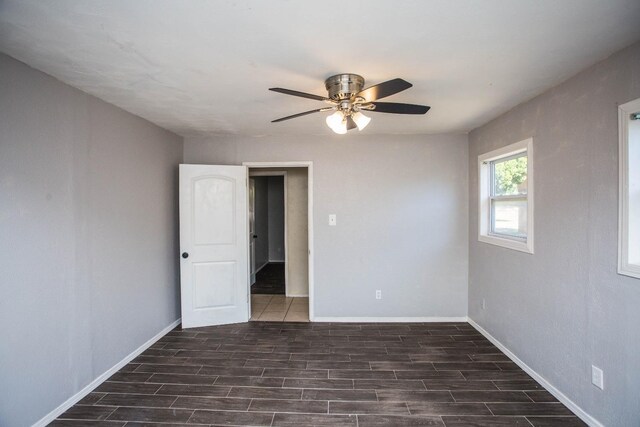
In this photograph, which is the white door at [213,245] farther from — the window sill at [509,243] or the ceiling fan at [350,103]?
the window sill at [509,243]

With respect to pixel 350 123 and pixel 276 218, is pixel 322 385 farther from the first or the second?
pixel 276 218

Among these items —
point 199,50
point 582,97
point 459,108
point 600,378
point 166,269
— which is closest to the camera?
point 199,50

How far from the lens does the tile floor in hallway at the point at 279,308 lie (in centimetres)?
405

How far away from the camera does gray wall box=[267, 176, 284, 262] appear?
838 cm

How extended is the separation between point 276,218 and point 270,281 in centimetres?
254

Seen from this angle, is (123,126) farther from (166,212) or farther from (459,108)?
(459,108)

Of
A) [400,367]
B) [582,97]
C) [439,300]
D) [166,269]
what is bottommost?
[400,367]

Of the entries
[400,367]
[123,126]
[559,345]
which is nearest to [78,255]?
[123,126]

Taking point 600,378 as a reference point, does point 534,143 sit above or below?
above

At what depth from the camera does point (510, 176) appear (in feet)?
10.3

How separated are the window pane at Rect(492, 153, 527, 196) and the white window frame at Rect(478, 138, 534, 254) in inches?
2.7

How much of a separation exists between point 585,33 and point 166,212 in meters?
3.91

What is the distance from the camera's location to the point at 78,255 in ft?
7.73

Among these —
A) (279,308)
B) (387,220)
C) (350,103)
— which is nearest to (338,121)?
(350,103)
